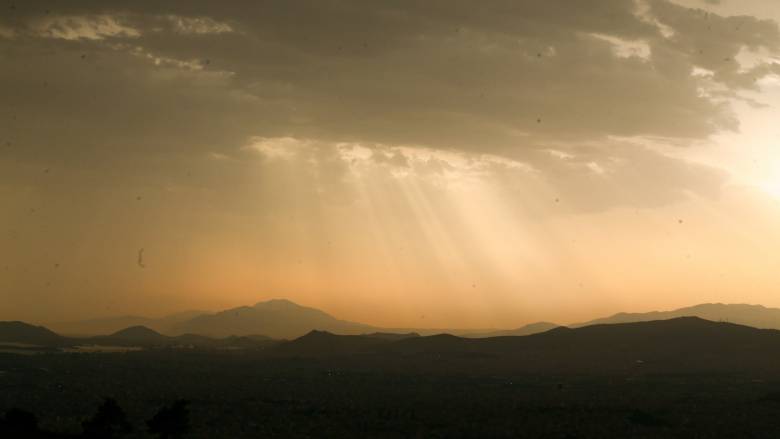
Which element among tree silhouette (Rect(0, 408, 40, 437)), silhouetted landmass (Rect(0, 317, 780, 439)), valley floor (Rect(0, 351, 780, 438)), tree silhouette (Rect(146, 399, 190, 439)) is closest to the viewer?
tree silhouette (Rect(0, 408, 40, 437))

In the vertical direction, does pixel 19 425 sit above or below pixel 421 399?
above

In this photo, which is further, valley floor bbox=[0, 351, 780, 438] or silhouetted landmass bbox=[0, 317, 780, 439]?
valley floor bbox=[0, 351, 780, 438]

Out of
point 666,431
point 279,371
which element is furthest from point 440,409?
point 279,371

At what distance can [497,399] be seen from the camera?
12231cm

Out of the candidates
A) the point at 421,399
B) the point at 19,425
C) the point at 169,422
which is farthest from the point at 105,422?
the point at 421,399

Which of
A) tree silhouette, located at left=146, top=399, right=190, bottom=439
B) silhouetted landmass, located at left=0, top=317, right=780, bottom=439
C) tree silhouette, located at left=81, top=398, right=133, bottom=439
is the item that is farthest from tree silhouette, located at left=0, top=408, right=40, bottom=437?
tree silhouette, located at left=146, top=399, right=190, bottom=439

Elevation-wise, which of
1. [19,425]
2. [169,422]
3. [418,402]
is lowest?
[418,402]

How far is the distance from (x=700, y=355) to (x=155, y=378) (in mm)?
135492

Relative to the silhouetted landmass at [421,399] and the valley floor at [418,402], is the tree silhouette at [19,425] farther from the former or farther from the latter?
the valley floor at [418,402]

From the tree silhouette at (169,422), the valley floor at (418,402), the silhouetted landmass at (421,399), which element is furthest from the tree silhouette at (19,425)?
the valley floor at (418,402)

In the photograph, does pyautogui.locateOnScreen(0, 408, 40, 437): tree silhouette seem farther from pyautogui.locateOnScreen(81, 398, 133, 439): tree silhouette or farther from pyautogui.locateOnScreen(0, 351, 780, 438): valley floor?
pyautogui.locateOnScreen(0, 351, 780, 438): valley floor

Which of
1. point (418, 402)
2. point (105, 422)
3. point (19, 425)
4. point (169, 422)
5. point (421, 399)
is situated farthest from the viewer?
point (421, 399)

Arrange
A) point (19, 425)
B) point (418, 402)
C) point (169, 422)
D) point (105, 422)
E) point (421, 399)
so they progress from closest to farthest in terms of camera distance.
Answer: point (19, 425)
point (169, 422)
point (105, 422)
point (418, 402)
point (421, 399)

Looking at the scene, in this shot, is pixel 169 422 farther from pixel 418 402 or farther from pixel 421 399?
pixel 421 399
